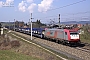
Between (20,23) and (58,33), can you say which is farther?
(20,23)

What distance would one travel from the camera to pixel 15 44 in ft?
102

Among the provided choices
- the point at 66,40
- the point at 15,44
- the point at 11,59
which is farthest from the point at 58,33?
the point at 11,59

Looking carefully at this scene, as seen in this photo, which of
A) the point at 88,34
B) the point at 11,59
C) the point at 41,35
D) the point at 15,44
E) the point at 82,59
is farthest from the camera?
the point at 41,35

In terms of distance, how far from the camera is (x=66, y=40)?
94.9 ft

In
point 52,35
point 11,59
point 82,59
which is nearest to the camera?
point 11,59

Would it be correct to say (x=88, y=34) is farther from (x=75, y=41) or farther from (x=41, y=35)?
(x=75, y=41)

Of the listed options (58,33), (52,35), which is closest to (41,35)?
(52,35)

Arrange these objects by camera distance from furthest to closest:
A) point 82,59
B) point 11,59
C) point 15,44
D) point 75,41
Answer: point 15,44 < point 75,41 < point 82,59 < point 11,59

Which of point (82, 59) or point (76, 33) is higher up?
point (76, 33)

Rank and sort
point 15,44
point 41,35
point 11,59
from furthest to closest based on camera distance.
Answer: point 41,35, point 15,44, point 11,59

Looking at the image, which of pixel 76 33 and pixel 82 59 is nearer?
pixel 82 59

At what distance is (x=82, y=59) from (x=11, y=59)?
668 cm

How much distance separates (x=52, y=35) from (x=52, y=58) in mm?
20018

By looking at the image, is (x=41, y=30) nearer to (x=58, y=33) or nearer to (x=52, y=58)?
(x=58, y=33)
